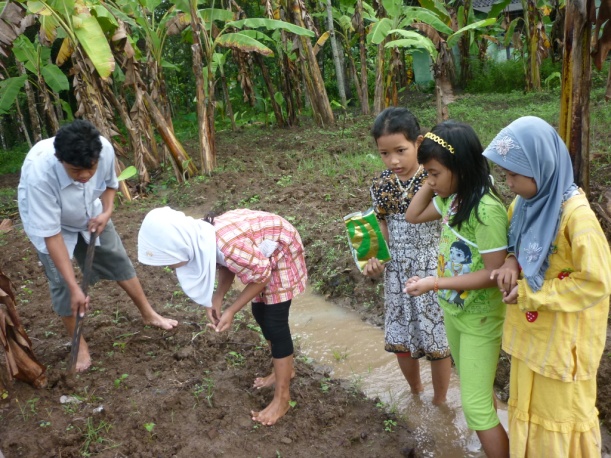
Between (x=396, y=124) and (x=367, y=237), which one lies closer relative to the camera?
(x=396, y=124)

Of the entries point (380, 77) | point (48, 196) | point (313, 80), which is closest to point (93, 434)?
point (48, 196)

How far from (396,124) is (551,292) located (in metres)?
1.03

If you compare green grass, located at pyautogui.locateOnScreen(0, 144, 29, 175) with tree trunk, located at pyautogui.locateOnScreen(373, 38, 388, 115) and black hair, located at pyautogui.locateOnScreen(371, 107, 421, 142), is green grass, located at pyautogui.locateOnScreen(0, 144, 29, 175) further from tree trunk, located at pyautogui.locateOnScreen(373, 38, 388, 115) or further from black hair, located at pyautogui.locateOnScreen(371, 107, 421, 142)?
black hair, located at pyautogui.locateOnScreen(371, 107, 421, 142)

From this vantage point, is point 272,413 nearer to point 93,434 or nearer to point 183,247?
point 93,434

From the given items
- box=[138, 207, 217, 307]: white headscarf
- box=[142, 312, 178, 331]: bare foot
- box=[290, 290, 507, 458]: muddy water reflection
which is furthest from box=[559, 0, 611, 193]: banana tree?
box=[142, 312, 178, 331]: bare foot

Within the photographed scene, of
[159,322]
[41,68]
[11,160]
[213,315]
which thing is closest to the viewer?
[213,315]

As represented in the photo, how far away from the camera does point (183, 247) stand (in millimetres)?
2342

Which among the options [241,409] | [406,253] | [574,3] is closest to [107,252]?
[241,409]

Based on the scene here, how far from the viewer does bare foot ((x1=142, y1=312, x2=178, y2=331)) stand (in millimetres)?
3986

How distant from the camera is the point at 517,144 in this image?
182 centimetres

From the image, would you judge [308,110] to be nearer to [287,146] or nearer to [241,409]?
[287,146]

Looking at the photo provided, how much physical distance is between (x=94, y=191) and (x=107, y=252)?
454mm

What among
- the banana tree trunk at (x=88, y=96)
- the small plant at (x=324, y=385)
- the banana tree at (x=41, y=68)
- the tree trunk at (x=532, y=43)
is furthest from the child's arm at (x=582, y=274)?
the tree trunk at (x=532, y=43)

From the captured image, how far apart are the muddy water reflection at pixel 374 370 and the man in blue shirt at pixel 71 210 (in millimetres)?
1429
